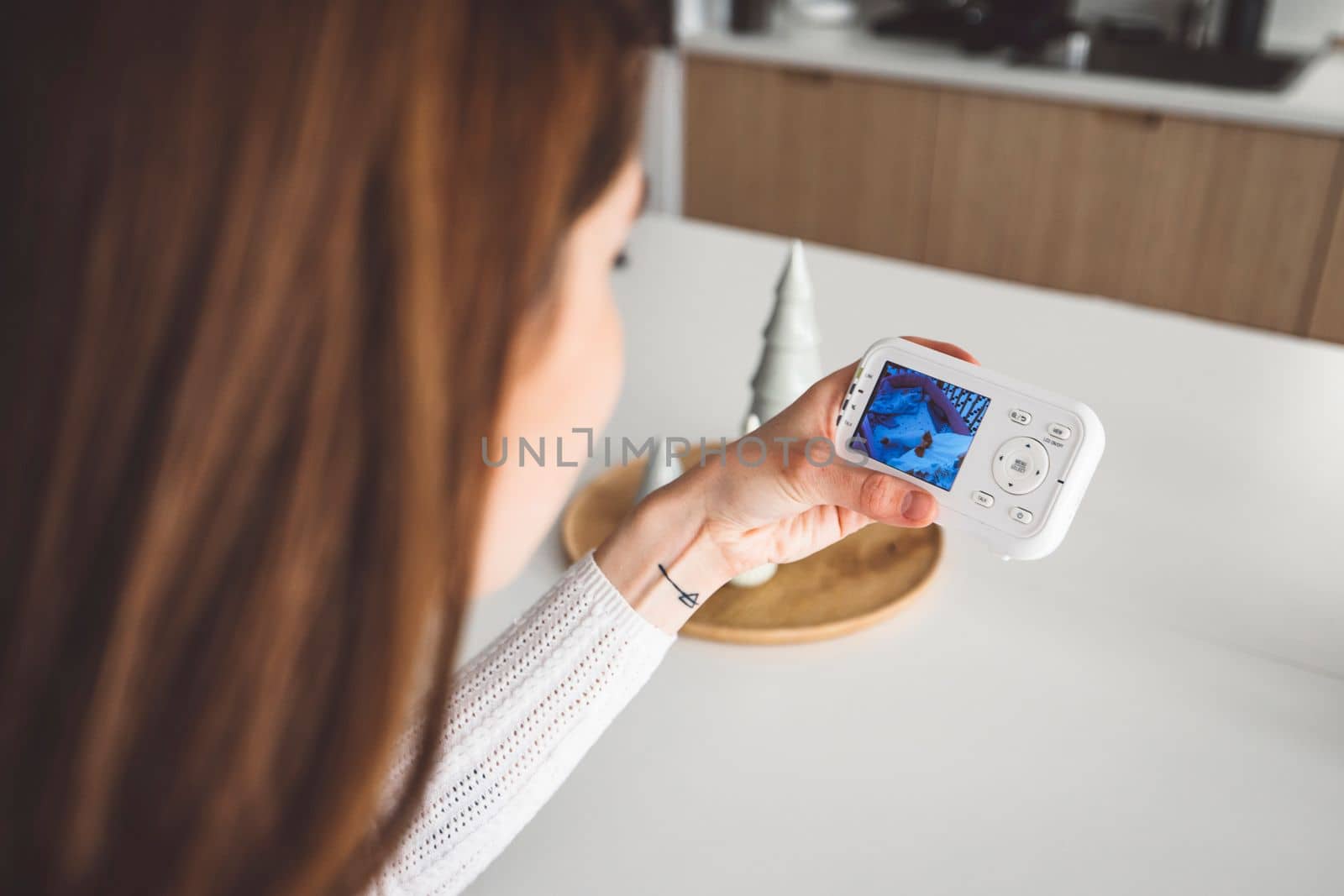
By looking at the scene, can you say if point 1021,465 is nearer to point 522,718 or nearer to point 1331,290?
point 522,718

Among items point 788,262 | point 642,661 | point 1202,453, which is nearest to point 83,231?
point 642,661

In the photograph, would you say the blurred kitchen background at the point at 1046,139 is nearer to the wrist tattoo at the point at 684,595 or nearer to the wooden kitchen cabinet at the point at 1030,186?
the wooden kitchen cabinet at the point at 1030,186

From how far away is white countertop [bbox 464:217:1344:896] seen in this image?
706 mm

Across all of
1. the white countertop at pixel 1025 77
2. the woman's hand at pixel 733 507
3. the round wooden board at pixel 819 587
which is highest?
the white countertop at pixel 1025 77

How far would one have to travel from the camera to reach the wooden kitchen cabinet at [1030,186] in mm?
2279

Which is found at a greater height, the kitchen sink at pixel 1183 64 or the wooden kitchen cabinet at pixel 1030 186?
the kitchen sink at pixel 1183 64

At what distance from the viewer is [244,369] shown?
1.20ft

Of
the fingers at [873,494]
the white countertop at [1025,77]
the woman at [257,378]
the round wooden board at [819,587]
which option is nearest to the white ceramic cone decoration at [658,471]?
the round wooden board at [819,587]

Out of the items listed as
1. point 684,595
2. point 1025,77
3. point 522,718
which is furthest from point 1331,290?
point 522,718

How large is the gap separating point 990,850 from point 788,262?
510mm

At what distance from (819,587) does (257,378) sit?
604mm

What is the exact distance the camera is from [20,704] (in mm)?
409

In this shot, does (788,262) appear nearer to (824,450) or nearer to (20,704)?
(824,450)

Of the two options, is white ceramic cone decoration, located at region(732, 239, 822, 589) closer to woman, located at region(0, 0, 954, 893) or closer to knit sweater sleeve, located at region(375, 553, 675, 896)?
knit sweater sleeve, located at region(375, 553, 675, 896)
